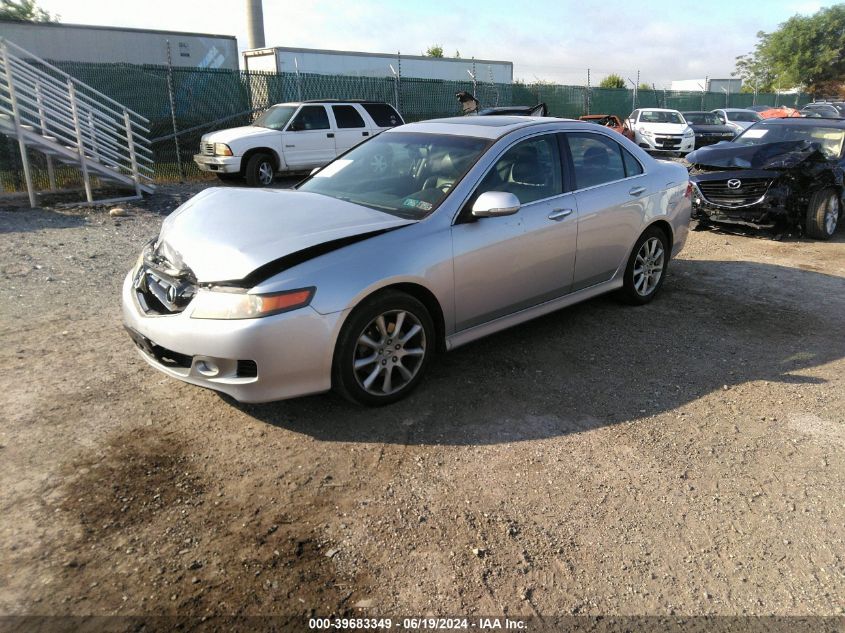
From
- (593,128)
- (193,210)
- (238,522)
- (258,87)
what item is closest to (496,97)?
(258,87)

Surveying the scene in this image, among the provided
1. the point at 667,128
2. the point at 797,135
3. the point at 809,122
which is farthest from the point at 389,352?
the point at 667,128

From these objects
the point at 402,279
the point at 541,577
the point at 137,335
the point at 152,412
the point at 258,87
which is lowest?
the point at 541,577

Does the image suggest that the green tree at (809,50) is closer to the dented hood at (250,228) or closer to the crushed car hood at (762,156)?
the crushed car hood at (762,156)

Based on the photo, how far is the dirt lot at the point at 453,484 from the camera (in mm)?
2490

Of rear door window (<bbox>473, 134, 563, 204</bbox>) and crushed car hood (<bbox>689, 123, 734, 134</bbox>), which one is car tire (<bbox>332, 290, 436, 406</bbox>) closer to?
rear door window (<bbox>473, 134, 563, 204</bbox>)

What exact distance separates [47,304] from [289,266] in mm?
3462

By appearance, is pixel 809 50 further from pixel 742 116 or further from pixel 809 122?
pixel 809 122

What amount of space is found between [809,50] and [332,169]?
62.7 m

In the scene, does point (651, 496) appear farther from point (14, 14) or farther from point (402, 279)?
point (14, 14)

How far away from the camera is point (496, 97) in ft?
76.4

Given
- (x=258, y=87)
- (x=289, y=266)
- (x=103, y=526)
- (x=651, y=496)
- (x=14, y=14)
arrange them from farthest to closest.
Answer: (x=14, y=14) → (x=258, y=87) → (x=289, y=266) → (x=651, y=496) → (x=103, y=526)

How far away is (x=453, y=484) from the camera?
3154 mm

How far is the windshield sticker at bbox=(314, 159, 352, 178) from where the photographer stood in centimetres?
489

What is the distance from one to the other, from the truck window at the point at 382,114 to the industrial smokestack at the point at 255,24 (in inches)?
1081
